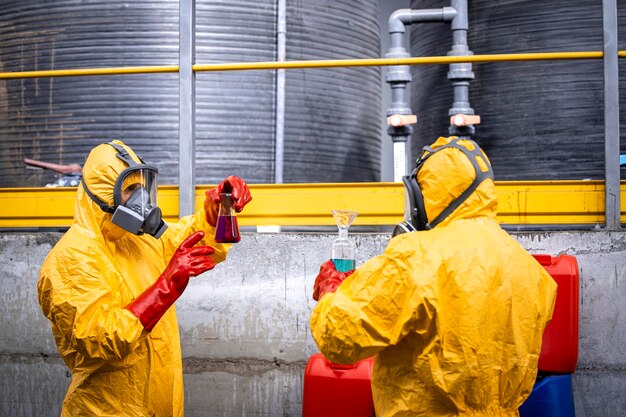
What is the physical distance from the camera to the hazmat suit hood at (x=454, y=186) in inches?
102

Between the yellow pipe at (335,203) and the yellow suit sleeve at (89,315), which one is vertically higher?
the yellow pipe at (335,203)

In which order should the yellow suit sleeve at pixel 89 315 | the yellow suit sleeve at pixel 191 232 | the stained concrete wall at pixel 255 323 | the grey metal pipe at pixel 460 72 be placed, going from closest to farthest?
1. the yellow suit sleeve at pixel 89 315
2. the yellow suit sleeve at pixel 191 232
3. the stained concrete wall at pixel 255 323
4. the grey metal pipe at pixel 460 72

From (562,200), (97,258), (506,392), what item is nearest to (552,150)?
(562,200)

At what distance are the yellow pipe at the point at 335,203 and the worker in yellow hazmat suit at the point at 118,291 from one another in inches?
31.4

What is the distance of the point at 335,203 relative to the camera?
403 cm

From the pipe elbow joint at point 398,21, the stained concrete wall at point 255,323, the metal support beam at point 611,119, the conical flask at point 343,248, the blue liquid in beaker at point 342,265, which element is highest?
the pipe elbow joint at point 398,21

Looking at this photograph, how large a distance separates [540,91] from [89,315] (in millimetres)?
3060

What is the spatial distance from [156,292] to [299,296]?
3.87 ft

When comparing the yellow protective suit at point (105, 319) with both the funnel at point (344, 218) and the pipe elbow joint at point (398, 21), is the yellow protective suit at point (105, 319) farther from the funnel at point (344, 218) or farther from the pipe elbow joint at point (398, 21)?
the pipe elbow joint at point (398, 21)

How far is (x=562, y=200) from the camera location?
3902 millimetres

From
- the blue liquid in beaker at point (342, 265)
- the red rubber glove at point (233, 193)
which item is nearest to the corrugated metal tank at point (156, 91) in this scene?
the red rubber glove at point (233, 193)

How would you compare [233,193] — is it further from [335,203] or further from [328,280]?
[335,203]

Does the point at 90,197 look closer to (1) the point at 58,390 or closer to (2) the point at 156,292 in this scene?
(2) the point at 156,292

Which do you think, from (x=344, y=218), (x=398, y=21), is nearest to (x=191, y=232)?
(x=344, y=218)
